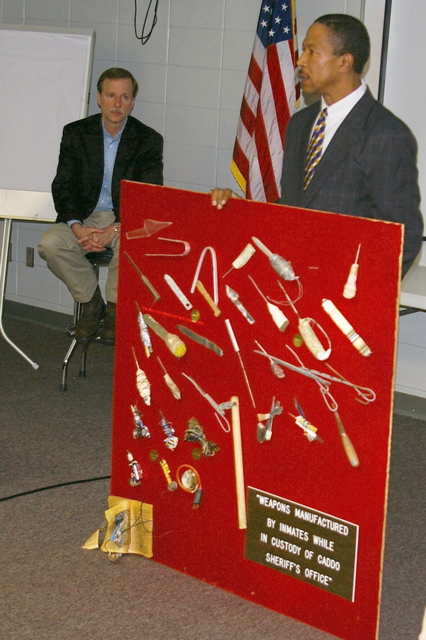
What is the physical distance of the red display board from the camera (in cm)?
202

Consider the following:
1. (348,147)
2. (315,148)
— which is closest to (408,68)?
(315,148)

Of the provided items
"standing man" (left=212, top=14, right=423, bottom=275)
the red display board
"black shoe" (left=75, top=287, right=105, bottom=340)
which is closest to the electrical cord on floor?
the red display board

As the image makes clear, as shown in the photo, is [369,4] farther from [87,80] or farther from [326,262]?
[326,262]

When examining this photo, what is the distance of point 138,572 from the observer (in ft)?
8.13

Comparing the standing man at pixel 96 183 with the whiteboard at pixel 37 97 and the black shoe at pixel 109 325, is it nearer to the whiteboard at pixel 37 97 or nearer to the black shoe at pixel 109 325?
the black shoe at pixel 109 325

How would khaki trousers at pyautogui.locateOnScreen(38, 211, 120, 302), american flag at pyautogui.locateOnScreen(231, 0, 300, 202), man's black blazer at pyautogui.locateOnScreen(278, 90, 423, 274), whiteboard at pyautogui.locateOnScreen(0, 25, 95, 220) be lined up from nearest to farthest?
man's black blazer at pyautogui.locateOnScreen(278, 90, 423, 274) < american flag at pyautogui.locateOnScreen(231, 0, 300, 202) < khaki trousers at pyautogui.locateOnScreen(38, 211, 120, 302) < whiteboard at pyautogui.locateOnScreen(0, 25, 95, 220)

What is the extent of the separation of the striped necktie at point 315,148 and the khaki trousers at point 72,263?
1.56 meters

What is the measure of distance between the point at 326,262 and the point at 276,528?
689 millimetres

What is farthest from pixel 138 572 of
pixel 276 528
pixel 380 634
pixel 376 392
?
pixel 376 392

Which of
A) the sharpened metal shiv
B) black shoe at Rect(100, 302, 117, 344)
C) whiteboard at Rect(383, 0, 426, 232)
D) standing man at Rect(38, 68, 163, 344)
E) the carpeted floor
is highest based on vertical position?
whiteboard at Rect(383, 0, 426, 232)

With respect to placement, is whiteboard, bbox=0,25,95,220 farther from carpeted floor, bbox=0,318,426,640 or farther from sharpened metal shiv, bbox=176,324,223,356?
sharpened metal shiv, bbox=176,324,223,356

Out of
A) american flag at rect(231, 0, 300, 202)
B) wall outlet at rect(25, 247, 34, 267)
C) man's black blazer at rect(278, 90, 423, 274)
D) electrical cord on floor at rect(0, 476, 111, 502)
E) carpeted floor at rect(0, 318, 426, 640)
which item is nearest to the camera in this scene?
carpeted floor at rect(0, 318, 426, 640)

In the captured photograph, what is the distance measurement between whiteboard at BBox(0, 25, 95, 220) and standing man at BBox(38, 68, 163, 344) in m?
0.25

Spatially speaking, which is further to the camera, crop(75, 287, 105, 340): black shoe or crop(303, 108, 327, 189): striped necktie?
crop(75, 287, 105, 340): black shoe
